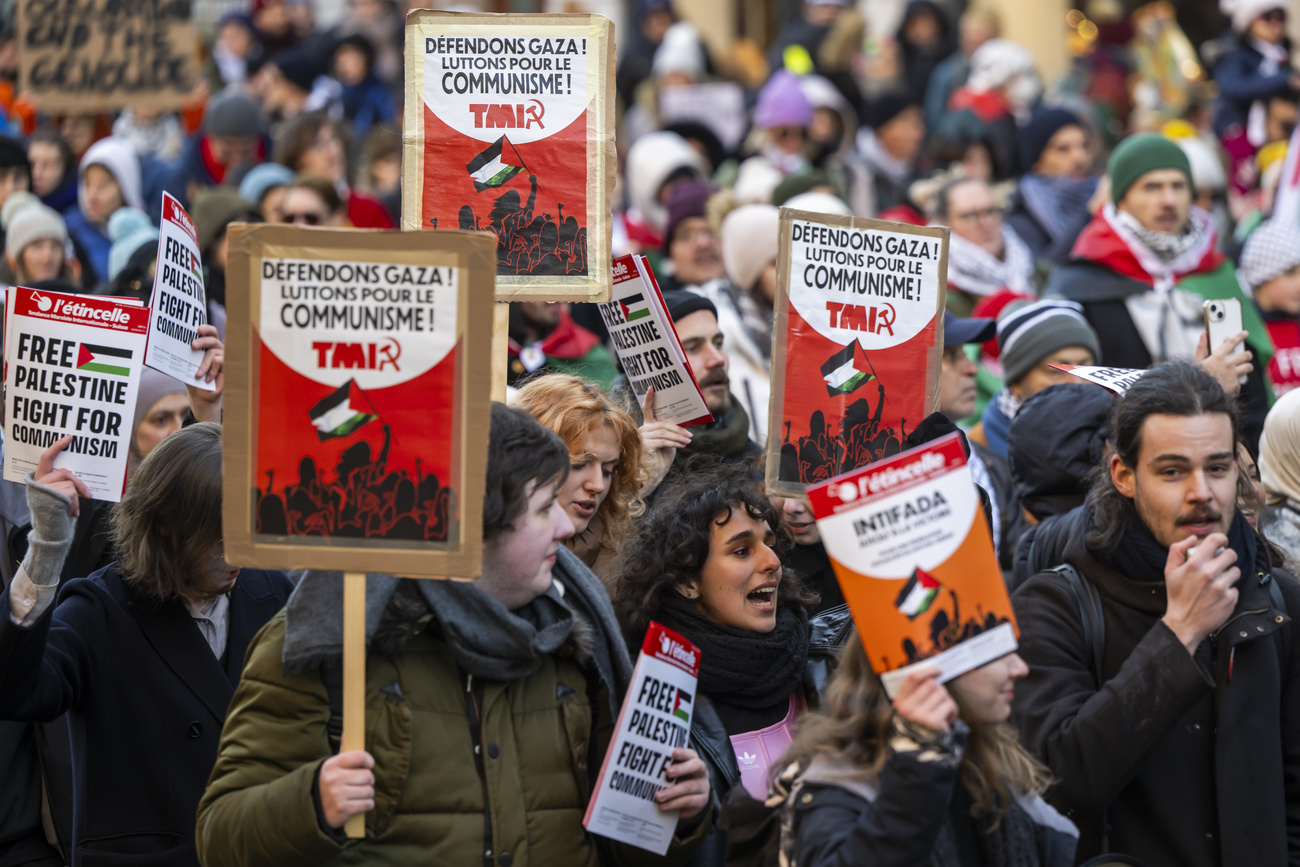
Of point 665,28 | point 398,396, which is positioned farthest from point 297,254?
point 665,28

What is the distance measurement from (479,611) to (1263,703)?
1881 millimetres

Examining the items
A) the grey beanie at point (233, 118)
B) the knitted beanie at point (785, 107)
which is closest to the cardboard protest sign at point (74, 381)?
the grey beanie at point (233, 118)

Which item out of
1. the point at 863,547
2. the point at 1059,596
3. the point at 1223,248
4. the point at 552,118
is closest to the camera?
the point at 863,547

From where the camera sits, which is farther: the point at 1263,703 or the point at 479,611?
the point at 1263,703

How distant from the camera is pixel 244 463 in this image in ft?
10.5

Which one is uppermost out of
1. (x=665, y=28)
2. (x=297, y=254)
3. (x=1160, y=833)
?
(x=665, y=28)

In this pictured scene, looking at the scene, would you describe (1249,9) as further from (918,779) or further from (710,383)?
(918,779)

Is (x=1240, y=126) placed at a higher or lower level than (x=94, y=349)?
higher

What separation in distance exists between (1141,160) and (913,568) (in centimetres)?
519

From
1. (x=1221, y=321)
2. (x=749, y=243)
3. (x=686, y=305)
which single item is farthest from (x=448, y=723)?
(x=749, y=243)

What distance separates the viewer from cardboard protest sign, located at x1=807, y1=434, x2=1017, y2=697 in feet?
9.70

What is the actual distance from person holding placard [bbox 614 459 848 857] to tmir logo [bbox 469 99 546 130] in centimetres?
111

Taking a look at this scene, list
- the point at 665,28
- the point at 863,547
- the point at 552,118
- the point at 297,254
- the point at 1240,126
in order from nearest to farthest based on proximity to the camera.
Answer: the point at 863,547 → the point at 297,254 → the point at 552,118 → the point at 1240,126 → the point at 665,28

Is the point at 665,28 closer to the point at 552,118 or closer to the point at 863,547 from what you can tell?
the point at 552,118
